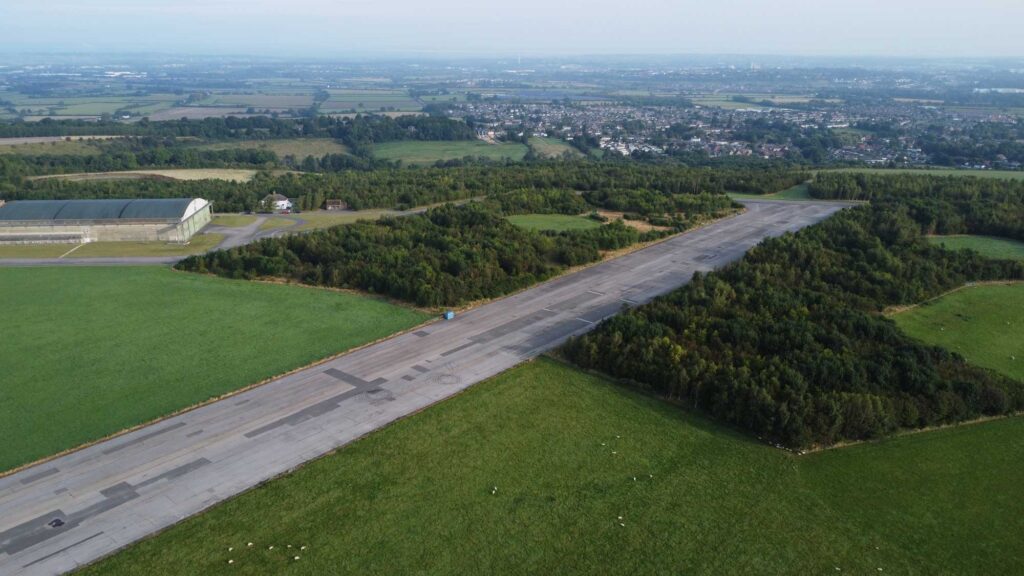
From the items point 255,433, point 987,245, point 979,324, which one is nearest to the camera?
point 255,433

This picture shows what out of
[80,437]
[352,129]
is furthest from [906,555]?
[352,129]

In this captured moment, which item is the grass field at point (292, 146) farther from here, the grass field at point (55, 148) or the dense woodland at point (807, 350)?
the dense woodland at point (807, 350)

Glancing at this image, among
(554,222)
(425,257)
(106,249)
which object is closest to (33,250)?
(106,249)

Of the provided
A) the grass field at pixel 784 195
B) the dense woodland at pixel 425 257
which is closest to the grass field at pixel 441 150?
the grass field at pixel 784 195

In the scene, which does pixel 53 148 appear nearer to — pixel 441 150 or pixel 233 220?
pixel 233 220

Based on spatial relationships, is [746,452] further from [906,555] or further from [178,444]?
[178,444]

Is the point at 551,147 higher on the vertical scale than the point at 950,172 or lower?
lower
